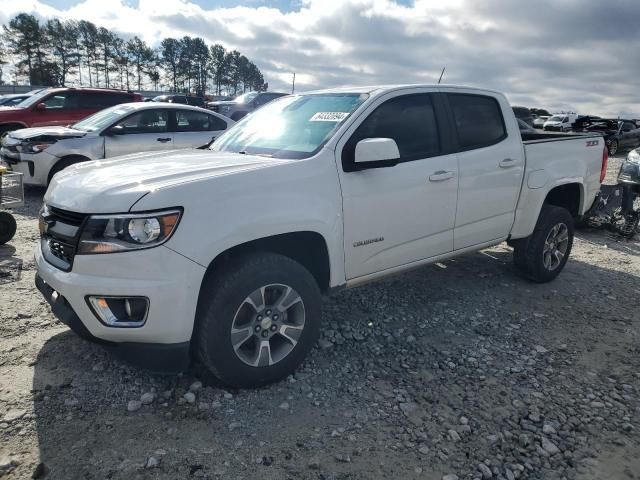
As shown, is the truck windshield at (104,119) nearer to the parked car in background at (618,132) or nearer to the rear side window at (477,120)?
the rear side window at (477,120)

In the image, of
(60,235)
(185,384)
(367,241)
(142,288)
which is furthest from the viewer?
(367,241)

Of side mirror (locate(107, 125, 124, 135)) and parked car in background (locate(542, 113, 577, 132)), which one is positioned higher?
parked car in background (locate(542, 113, 577, 132))

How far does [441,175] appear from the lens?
11.9 ft

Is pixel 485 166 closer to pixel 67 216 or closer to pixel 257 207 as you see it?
pixel 257 207

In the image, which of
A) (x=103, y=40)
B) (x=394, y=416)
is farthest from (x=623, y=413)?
(x=103, y=40)

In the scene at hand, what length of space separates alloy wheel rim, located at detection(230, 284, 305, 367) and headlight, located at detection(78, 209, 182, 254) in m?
0.62

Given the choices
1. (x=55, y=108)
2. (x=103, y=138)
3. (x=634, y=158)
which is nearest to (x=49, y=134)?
(x=103, y=138)

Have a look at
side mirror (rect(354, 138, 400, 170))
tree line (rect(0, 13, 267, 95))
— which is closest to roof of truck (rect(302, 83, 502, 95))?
side mirror (rect(354, 138, 400, 170))

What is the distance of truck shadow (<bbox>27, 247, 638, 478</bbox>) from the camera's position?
2.38 meters

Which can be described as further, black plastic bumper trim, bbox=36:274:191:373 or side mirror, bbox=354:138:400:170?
side mirror, bbox=354:138:400:170

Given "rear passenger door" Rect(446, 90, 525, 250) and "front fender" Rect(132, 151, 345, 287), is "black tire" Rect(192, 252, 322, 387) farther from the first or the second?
"rear passenger door" Rect(446, 90, 525, 250)

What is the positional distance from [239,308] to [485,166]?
97.2 inches

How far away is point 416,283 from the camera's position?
480 cm

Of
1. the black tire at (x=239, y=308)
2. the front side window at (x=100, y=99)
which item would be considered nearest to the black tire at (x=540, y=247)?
the black tire at (x=239, y=308)
